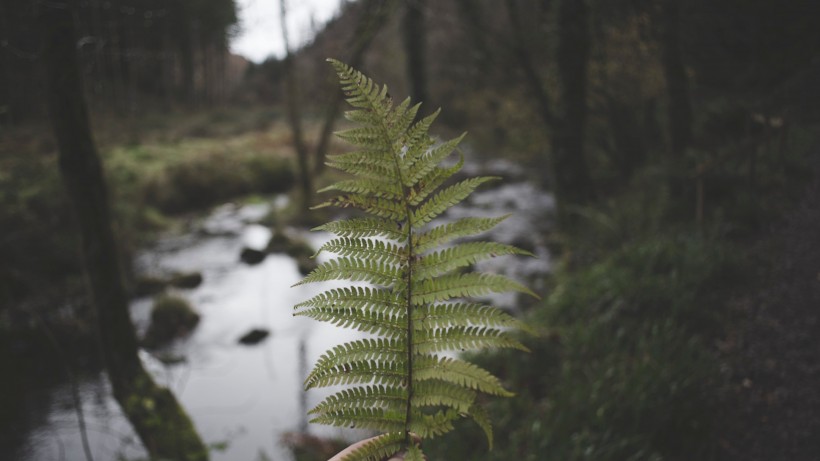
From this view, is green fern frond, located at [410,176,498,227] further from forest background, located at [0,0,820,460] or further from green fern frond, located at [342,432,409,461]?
forest background, located at [0,0,820,460]

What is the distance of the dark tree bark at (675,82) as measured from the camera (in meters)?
6.64

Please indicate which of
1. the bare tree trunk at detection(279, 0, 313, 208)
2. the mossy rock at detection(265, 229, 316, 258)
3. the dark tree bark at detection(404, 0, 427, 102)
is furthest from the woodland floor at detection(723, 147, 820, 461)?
the bare tree trunk at detection(279, 0, 313, 208)

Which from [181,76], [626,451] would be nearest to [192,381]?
[626,451]

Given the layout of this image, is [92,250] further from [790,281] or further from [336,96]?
[336,96]

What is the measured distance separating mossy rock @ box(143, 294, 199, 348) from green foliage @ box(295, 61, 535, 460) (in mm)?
8115

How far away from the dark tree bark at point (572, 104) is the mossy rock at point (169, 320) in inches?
291

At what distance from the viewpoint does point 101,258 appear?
4.59 metres

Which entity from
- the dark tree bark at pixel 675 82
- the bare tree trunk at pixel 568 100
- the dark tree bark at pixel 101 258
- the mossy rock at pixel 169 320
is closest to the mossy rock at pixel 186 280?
the mossy rock at pixel 169 320

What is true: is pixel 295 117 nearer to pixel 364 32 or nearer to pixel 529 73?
pixel 364 32

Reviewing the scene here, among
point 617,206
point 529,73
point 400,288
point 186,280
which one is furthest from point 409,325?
point 186,280

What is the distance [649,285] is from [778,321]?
4.22 feet

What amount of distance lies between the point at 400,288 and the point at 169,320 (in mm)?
8642

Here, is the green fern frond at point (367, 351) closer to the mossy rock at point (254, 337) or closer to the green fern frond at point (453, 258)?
the green fern frond at point (453, 258)

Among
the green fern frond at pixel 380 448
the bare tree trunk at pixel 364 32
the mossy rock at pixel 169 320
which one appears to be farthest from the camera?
the bare tree trunk at pixel 364 32
